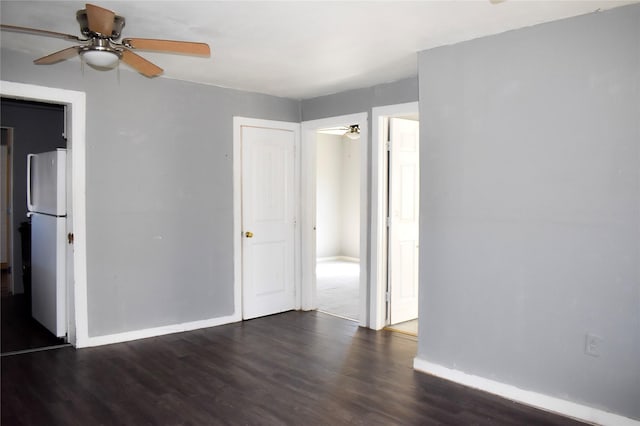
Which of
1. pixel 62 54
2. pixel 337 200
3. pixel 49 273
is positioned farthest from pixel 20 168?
pixel 337 200

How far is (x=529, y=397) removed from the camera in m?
2.99

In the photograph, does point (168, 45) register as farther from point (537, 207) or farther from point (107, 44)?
point (537, 207)

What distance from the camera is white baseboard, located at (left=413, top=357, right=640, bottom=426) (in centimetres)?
269

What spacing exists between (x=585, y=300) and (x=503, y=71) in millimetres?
1522

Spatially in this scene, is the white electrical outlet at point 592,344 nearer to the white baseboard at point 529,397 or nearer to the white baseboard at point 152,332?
the white baseboard at point 529,397

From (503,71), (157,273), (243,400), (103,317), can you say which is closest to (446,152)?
(503,71)

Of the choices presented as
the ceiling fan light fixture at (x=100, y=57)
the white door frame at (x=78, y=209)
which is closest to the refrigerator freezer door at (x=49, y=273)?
the white door frame at (x=78, y=209)

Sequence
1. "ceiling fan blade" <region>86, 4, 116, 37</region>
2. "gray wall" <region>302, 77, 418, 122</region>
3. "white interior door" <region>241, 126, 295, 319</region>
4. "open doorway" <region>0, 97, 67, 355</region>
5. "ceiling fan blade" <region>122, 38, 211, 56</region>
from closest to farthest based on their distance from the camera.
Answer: "ceiling fan blade" <region>86, 4, 116, 37</region>
"ceiling fan blade" <region>122, 38, 211, 56</region>
"gray wall" <region>302, 77, 418, 122</region>
"white interior door" <region>241, 126, 295, 319</region>
"open doorway" <region>0, 97, 67, 355</region>

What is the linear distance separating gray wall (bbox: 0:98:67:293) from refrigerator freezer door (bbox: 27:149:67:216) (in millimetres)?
1487

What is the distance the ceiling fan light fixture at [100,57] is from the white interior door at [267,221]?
2253 millimetres

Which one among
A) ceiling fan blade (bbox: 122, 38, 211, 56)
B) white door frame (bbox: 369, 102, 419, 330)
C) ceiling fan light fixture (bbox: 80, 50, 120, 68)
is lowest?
white door frame (bbox: 369, 102, 419, 330)

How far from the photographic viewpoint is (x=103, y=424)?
8.91 ft

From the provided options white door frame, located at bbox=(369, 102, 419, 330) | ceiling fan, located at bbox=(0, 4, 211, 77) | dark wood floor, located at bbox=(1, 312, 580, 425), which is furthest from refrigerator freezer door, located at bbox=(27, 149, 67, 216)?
white door frame, located at bbox=(369, 102, 419, 330)

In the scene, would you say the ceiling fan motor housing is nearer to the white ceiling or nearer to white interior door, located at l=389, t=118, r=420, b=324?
the white ceiling
